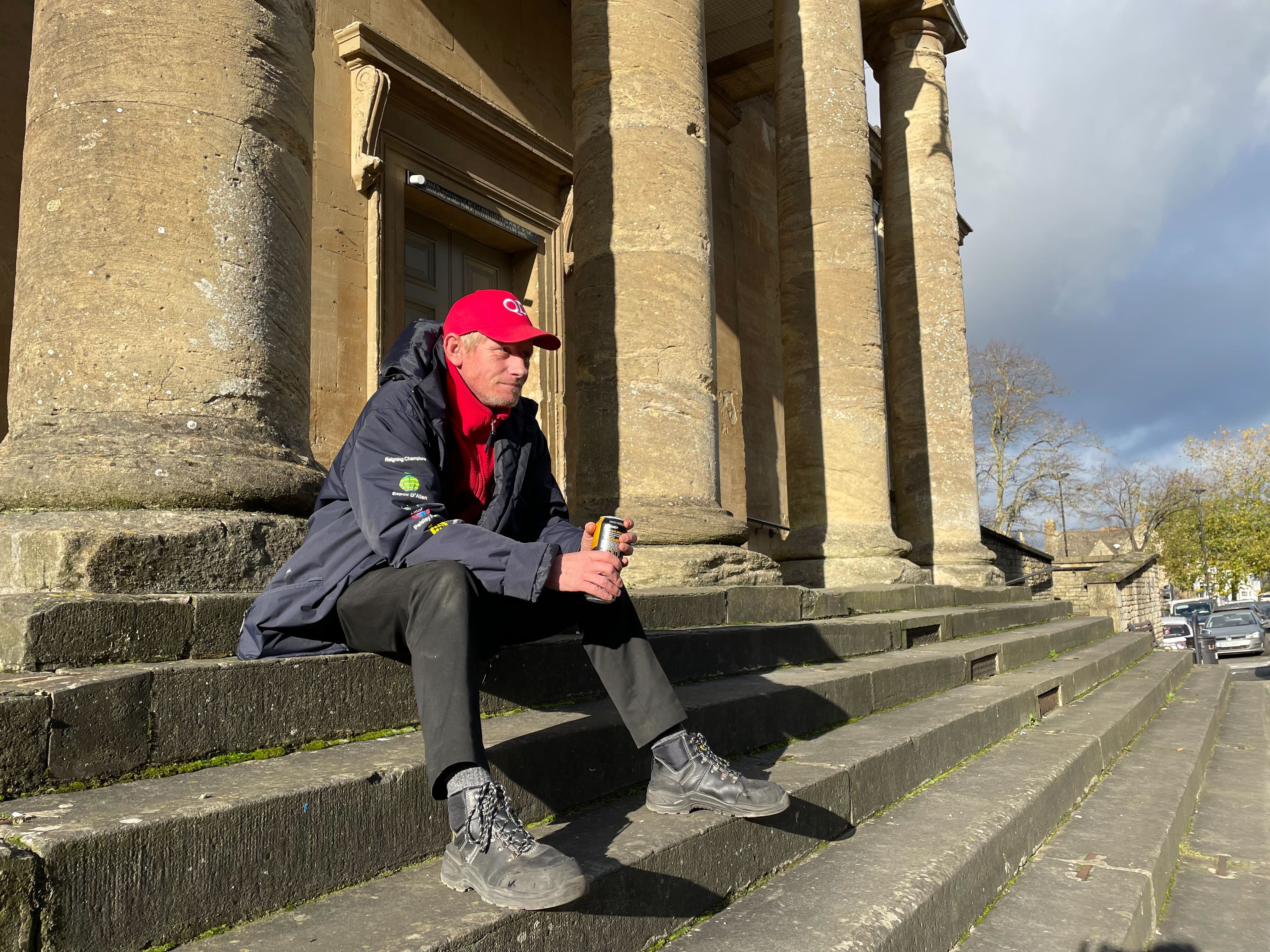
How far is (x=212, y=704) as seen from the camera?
2273 millimetres

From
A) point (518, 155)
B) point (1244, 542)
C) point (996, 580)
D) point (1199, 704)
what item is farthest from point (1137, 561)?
point (1244, 542)

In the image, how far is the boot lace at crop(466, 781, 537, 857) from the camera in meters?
1.98

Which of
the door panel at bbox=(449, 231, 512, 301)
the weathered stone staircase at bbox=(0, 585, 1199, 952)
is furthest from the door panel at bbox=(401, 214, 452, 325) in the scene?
the weathered stone staircase at bbox=(0, 585, 1199, 952)

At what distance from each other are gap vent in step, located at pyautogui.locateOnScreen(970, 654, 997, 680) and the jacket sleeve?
483 centimetres

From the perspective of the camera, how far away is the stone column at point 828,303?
922cm

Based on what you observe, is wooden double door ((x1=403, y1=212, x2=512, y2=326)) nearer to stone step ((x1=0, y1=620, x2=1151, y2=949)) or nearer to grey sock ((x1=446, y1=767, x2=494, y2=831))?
stone step ((x1=0, y1=620, x2=1151, y2=949))

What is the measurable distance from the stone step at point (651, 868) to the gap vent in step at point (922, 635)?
2.36 m

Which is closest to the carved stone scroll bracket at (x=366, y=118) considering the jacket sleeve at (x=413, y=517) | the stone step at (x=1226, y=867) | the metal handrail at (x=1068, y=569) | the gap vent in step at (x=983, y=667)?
the jacket sleeve at (x=413, y=517)

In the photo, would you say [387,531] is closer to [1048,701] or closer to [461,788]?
[461,788]

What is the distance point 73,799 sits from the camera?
1911 mm

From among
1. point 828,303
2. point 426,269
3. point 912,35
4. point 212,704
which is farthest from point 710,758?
point 912,35

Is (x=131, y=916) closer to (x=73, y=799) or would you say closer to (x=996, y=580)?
(x=73, y=799)

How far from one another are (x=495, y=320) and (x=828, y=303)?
7131 millimetres

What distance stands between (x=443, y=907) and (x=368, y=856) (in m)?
0.28
